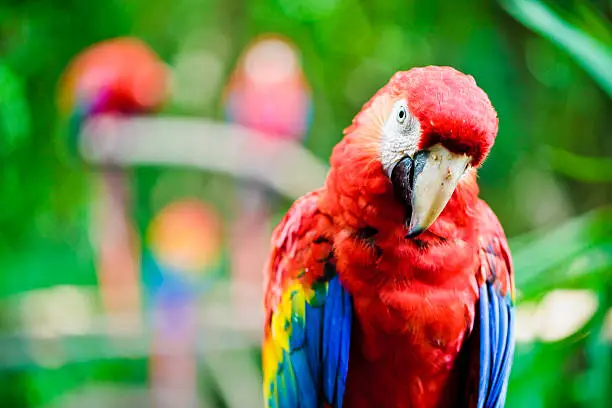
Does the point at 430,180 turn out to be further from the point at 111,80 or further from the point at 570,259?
the point at 111,80

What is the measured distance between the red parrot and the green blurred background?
0.88 ft

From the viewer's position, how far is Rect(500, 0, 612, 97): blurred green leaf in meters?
0.69

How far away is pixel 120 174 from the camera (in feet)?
6.63

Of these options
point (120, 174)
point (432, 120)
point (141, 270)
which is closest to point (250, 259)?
point (141, 270)

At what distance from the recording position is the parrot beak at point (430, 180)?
54 centimetres

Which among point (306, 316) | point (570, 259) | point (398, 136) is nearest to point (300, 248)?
point (306, 316)

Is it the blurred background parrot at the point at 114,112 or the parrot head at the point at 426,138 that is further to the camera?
the blurred background parrot at the point at 114,112

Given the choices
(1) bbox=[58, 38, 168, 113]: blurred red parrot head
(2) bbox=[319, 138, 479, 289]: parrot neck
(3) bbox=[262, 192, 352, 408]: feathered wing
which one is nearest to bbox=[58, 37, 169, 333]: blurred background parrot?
(1) bbox=[58, 38, 168, 113]: blurred red parrot head

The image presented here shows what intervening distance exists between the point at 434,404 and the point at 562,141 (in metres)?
1.28

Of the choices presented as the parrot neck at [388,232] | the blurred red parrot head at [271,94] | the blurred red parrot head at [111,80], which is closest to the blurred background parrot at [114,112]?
the blurred red parrot head at [111,80]

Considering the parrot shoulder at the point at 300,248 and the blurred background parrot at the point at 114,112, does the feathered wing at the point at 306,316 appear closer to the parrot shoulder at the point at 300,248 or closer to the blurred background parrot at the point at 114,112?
the parrot shoulder at the point at 300,248

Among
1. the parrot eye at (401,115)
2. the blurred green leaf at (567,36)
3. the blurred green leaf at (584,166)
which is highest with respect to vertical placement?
the blurred green leaf at (567,36)

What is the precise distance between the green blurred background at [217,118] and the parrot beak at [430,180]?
1.32 feet

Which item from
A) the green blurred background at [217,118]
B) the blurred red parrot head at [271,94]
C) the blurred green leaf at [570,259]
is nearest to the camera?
the blurred green leaf at [570,259]
